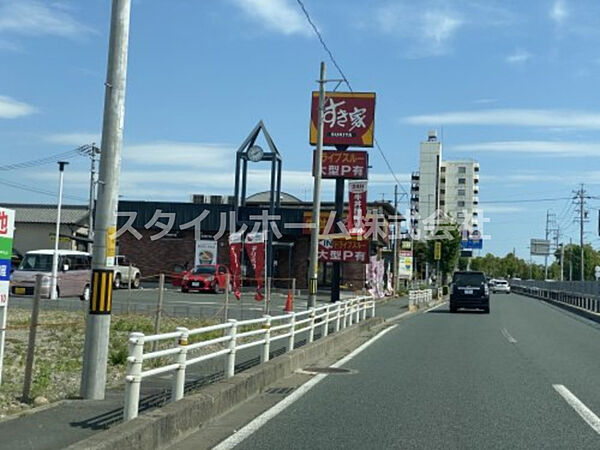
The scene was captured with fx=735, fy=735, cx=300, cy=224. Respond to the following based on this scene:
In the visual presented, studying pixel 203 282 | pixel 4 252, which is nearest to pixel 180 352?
pixel 4 252

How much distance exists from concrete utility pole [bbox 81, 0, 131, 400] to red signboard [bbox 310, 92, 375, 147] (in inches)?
897

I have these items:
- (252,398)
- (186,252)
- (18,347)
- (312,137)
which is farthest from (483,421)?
(186,252)

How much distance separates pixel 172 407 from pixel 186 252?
45.5 metres

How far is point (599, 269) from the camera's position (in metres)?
52.6

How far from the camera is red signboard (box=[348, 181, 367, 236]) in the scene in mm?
32875

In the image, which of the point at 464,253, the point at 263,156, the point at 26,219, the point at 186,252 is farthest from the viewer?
the point at 464,253

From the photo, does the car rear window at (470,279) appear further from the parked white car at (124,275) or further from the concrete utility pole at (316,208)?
the parked white car at (124,275)

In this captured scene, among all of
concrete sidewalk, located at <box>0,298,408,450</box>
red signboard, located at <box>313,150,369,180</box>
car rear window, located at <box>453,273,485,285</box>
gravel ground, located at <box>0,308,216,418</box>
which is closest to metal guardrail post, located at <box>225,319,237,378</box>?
concrete sidewalk, located at <box>0,298,408,450</box>

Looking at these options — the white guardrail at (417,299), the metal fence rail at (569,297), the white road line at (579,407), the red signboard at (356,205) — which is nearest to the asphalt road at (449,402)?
the white road line at (579,407)

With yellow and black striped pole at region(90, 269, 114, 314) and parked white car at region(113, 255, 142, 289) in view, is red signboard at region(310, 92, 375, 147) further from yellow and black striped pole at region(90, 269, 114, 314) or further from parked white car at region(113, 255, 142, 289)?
yellow and black striped pole at region(90, 269, 114, 314)

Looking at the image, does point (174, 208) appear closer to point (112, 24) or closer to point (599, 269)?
point (599, 269)

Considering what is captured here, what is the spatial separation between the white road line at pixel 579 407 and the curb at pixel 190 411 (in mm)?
4169

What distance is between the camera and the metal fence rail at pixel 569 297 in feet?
Result: 119

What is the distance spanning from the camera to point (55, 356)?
13.6 meters
